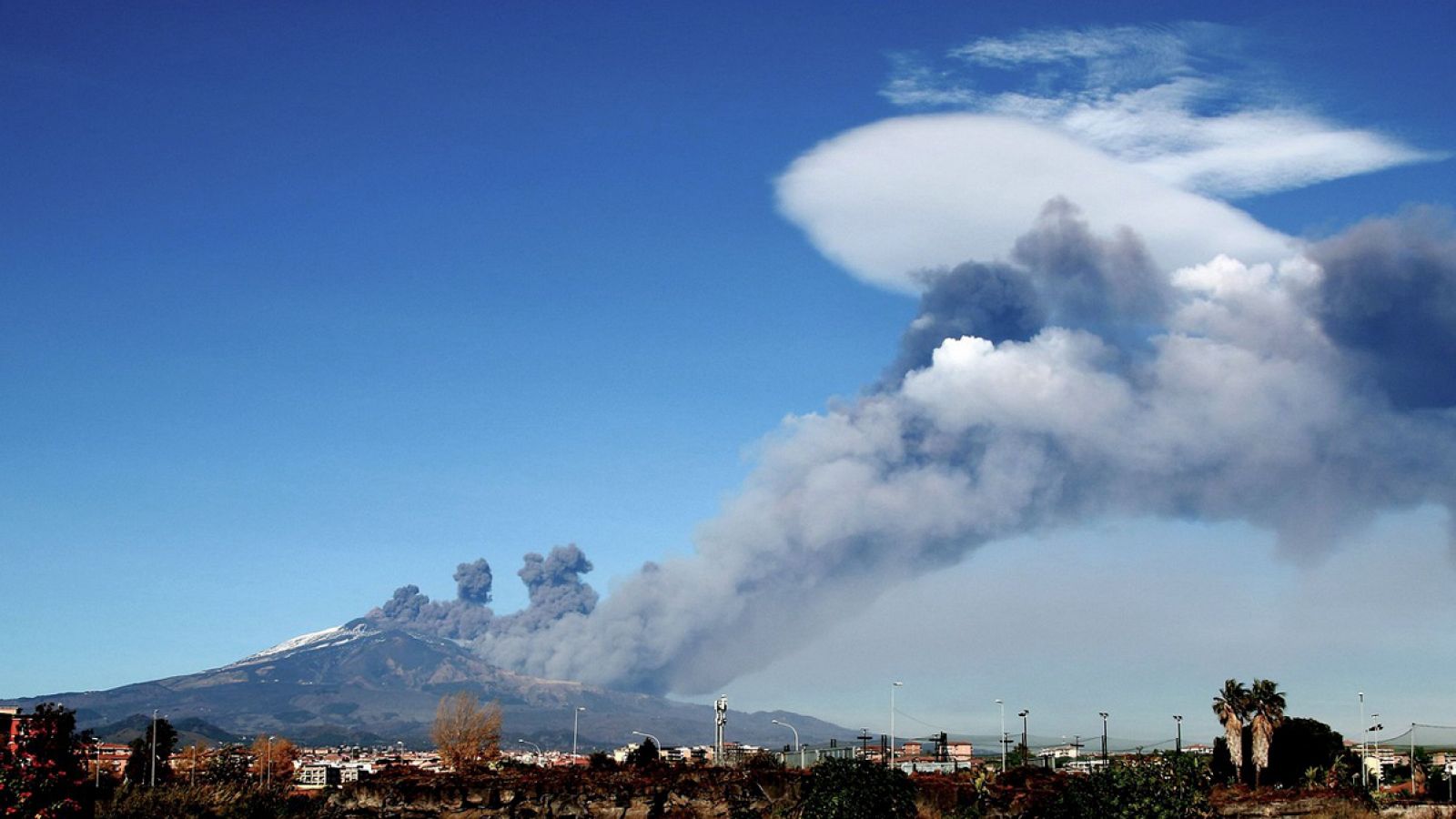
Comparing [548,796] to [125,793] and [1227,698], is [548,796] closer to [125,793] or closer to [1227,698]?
[125,793]

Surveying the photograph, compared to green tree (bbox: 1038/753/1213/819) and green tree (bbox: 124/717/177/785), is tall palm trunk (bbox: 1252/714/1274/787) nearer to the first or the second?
green tree (bbox: 1038/753/1213/819)

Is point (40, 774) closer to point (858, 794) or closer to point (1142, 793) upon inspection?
point (858, 794)

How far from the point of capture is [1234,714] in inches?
3846

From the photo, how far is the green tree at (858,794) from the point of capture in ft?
175

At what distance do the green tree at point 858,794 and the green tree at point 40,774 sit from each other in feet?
89.7

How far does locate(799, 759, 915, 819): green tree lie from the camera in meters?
53.5

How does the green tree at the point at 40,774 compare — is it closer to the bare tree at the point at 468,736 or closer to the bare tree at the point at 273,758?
the bare tree at the point at 468,736

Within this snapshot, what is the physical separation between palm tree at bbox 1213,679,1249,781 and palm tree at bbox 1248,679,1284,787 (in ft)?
2.07

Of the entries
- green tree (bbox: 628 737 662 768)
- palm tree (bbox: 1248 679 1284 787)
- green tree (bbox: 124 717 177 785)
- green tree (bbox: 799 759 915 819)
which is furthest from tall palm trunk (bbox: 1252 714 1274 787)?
green tree (bbox: 124 717 177 785)

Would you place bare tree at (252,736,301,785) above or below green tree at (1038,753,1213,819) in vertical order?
below

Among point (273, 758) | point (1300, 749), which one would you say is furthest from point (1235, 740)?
point (273, 758)

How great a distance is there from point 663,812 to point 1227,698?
4239cm

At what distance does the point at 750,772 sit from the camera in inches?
3369

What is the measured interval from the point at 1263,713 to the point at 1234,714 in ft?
Answer: 6.67
